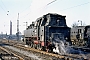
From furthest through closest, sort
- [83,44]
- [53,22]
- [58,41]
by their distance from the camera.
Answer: [83,44] → [53,22] → [58,41]

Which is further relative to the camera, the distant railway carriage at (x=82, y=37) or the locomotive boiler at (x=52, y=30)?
the distant railway carriage at (x=82, y=37)

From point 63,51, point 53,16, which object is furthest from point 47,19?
point 63,51

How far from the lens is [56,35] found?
1738 cm

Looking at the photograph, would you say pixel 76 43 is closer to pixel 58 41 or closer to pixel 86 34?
pixel 86 34

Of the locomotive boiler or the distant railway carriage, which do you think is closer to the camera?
the locomotive boiler

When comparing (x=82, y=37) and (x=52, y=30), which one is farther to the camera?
(x=82, y=37)

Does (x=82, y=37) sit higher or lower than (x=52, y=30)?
lower

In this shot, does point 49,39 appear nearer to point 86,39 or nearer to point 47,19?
point 47,19

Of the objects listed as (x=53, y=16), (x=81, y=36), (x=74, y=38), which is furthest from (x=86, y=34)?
(x=53, y=16)

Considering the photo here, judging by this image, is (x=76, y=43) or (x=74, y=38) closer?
(x=76, y=43)

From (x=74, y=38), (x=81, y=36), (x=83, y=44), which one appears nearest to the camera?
(x=83, y=44)

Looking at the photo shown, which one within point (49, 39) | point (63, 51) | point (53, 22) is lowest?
point (63, 51)

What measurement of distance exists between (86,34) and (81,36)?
82cm

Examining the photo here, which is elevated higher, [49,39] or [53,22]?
[53,22]
